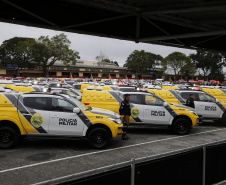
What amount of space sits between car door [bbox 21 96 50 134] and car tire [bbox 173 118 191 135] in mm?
5593

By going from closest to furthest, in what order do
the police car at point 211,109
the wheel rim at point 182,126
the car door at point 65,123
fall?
the car door at point 65,123, the wheel rim at point 182,126, the police car at point 211,109

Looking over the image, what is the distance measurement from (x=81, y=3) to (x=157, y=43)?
13.6 feet

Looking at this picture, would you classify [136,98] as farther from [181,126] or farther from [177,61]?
[177,61]

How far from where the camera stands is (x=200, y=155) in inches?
164

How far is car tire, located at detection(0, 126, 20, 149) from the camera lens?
25.3ft

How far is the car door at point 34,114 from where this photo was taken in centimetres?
785

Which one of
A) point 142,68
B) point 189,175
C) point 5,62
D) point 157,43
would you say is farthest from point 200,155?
point 142,68

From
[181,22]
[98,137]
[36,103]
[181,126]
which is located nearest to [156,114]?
[181,126]

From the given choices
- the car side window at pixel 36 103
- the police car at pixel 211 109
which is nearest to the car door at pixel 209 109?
the police car at pixel 211 109

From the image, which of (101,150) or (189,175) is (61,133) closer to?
(101,150)

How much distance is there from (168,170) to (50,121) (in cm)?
512

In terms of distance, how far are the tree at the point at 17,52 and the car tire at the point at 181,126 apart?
66320mm

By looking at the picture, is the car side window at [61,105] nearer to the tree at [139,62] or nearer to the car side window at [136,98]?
the car side window at [136,98]

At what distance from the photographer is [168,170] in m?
3.71
